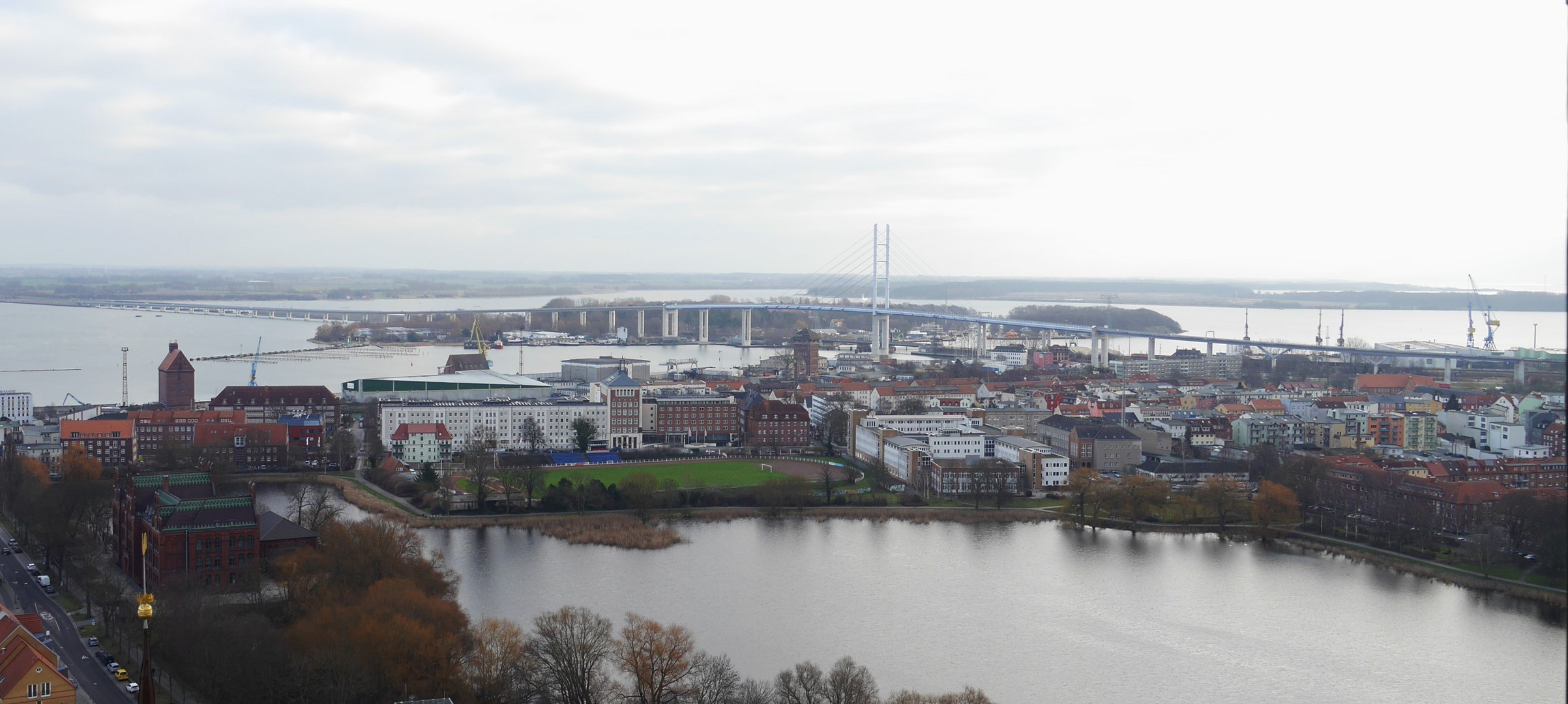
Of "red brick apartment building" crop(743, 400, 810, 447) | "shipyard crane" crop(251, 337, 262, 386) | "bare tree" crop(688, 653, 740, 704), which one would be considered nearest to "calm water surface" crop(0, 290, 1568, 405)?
"shipyard crane" crop(251, 337, 262, 386)

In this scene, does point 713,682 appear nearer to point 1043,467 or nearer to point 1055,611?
point 1055,611

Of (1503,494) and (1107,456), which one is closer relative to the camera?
(1503,494)

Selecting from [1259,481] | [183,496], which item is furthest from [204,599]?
[1259,481]

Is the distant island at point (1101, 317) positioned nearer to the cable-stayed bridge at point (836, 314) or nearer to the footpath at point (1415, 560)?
the cable-stayed bridge at point (836, 314)

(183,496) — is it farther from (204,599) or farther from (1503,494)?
(1503,494)

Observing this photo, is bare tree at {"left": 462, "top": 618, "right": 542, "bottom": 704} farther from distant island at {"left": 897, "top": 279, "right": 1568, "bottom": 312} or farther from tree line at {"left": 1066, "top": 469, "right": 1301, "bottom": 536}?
distant island at {"left": 897, "top": 279, "right": 1568, "bottom": 312}


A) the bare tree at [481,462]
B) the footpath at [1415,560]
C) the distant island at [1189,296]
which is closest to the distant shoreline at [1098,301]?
the distant island at [1189,296]
